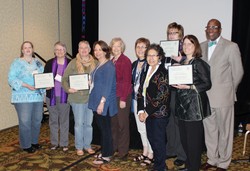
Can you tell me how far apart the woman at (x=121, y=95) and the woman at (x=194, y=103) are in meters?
0.83

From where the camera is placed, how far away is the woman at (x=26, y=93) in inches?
157

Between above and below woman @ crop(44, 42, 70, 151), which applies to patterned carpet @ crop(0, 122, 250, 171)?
below

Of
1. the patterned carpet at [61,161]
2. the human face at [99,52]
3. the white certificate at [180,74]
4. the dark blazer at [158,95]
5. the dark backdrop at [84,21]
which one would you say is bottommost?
the patterned carpet at [61,161]

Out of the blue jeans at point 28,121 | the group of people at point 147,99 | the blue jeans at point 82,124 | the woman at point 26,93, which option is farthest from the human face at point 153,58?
the blue jeans at point 28,121

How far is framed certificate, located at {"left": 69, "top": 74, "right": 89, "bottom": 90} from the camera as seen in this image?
374cm

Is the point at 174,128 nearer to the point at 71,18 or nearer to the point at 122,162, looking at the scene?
the point at 122,162

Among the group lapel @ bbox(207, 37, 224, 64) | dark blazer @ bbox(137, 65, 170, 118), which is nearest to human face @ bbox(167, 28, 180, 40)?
lapel @ bbox(207, 37, 224, 64)

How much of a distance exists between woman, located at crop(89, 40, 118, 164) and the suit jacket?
1.14 meters

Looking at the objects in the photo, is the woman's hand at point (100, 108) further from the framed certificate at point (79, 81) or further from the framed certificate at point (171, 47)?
the framed certificate at point (171, 47)

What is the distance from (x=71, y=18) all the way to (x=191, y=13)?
131 inches

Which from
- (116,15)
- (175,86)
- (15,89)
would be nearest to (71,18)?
(116,15)

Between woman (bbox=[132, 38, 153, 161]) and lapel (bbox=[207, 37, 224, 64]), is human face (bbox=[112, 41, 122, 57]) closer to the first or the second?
woman (bbox=[132, 38, 153, 161])

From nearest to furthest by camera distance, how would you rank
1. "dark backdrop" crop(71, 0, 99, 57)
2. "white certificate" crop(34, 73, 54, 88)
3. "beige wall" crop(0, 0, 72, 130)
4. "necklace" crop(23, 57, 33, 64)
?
1. "white certificate" crop(34, 73, 54, 88)
2. "necklace" crop(23, 57, 33, 64)
3. "beige wall" crop(0, 0, 72, 130)
4. "dark backdrop" crop(71, 0, 99, 57)

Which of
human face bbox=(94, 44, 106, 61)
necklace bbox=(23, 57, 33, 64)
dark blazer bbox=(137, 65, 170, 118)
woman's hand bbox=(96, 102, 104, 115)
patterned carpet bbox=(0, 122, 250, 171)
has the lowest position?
patterned carpet bbox=(0, 122, 250, 171)
